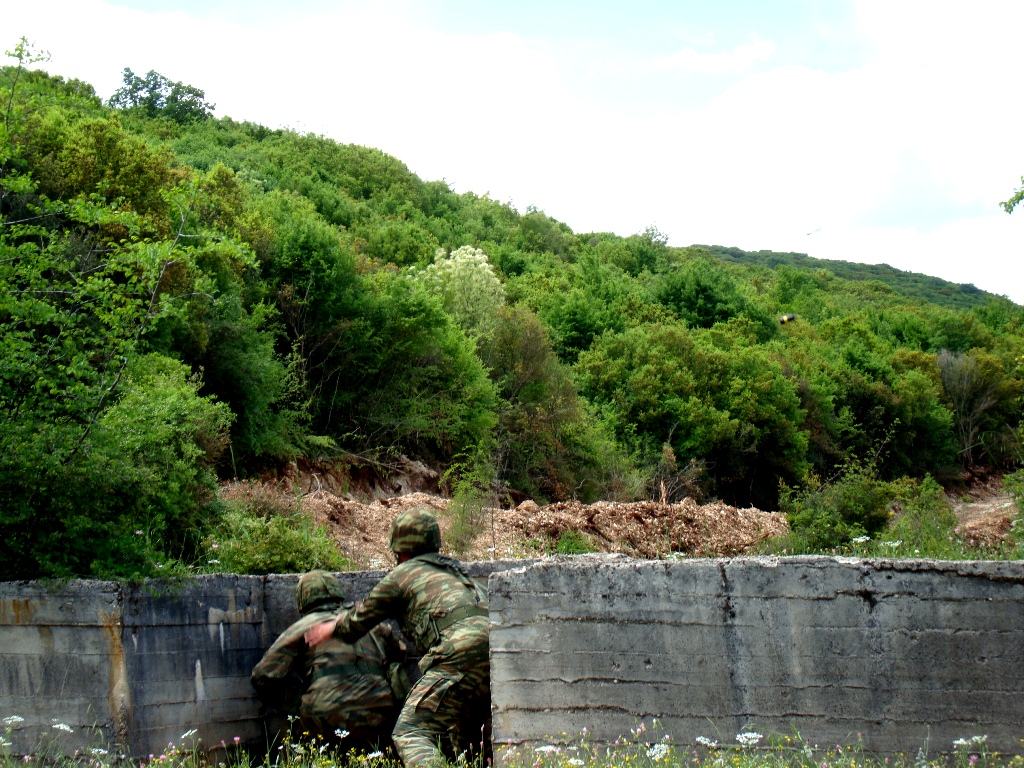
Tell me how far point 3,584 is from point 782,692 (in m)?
5.06

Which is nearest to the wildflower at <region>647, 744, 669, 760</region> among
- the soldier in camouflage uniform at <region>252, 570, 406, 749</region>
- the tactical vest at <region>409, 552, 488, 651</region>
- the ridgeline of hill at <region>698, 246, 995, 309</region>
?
the tactical vest at <region>409, 552, 488, 651</region>

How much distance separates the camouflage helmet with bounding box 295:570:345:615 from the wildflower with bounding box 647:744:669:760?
8.46 ft

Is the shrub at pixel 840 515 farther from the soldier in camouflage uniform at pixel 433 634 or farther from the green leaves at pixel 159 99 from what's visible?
the green leaves at pixel 159 99

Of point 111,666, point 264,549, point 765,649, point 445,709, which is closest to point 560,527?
point 264,549

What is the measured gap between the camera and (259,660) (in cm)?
729

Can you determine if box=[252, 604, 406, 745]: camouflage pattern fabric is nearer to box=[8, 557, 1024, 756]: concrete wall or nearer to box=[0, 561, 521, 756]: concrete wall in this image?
box=[0, 561, 521, 756]: concrete wall

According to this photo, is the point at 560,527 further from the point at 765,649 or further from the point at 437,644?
the point at 765,649

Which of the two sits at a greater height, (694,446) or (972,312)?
(972,312)

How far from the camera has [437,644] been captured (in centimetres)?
626

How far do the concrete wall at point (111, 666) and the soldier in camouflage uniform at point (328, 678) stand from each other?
1.56 feet

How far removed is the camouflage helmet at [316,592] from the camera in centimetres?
692

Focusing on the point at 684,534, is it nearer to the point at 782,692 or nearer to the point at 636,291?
the point at 782,692

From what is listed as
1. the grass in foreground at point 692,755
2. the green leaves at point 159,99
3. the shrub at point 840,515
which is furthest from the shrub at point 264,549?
the green leaves at point 159,99

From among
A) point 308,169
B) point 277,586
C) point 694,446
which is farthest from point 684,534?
point 308,169
